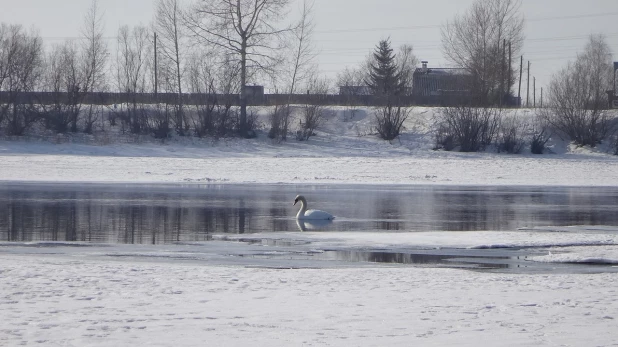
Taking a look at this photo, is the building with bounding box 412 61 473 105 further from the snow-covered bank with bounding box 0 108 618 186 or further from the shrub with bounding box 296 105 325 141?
the shrub with bounding box 296 105 325 141

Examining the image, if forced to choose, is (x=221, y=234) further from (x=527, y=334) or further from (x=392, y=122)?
(x=392, y=122)

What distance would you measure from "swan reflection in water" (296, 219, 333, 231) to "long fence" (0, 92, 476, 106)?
3138 centimetres

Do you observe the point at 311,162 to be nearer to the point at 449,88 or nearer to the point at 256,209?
the point at 256,209

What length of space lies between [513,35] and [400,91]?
49.1ft

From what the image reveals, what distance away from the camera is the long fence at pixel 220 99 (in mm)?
49500

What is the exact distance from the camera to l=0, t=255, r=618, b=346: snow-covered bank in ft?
26.6

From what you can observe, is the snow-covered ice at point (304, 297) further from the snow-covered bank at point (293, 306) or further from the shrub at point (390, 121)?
the shrub at point (390, 121)

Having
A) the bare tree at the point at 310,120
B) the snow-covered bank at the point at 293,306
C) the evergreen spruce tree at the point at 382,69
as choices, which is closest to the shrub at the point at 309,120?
the bare tree at the point at 310,120

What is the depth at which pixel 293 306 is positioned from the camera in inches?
373

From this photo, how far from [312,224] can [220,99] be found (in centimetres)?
3382

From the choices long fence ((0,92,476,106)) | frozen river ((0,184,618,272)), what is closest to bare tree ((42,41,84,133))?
long fence ((0,92,476,106))

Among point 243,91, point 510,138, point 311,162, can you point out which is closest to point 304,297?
point 311,162

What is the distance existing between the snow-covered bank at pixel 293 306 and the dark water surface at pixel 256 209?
4812mm

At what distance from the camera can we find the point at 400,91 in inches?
2109
